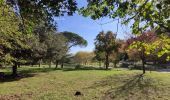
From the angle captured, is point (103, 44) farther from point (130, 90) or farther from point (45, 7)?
point (45, 7)

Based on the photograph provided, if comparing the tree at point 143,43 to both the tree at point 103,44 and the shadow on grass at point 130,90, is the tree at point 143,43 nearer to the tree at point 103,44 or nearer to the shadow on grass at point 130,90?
the shadow on grass at point 130,90

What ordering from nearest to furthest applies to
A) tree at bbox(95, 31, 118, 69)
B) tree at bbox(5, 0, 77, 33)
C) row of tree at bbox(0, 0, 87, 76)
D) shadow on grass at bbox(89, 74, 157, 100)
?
tree at bbox(5, 0, 77, 33)
row of tree at bbox(0, 0, 87, 76)
shadow on grass at bbox(89, 74, 157, 100)
tree at bbox(95, 31, 118, 69)

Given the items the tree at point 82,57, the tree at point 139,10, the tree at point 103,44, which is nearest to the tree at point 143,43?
the tree at point 139,10

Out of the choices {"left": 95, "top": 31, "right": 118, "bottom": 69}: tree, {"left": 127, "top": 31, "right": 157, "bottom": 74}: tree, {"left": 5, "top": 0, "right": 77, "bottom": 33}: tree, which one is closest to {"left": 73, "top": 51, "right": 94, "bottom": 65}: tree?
{"left": 95, "top": 31, "right": 118, "bottom": 69}: tree

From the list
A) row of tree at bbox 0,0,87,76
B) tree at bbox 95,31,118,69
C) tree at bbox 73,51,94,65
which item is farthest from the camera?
tree at bbox 73,51,94,65

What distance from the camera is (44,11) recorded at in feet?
25.1

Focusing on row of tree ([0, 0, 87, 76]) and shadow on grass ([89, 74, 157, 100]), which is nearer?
row of tree ([0, 0, 87, 76])

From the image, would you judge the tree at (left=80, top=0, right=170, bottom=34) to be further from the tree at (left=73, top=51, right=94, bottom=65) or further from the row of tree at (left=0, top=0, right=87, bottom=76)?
the tree at (left=73, top=51, right=94, bottom=65)

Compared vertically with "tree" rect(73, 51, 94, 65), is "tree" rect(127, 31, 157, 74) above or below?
below

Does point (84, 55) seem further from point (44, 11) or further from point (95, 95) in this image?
point (44, 11)

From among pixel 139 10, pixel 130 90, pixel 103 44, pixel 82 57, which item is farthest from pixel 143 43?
pixel 82 57

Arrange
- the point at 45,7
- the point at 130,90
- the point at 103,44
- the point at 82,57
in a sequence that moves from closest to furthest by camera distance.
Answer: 1. the point at 45,7
2. the point at 130,90
3. the point at 103,44
4. the point at 82,57

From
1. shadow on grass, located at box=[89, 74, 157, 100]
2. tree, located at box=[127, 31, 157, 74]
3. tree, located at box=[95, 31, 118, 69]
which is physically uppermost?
tree, located at box=[95, 31, 118, 69]

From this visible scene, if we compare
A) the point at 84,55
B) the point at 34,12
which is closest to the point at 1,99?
the point at 34,12
